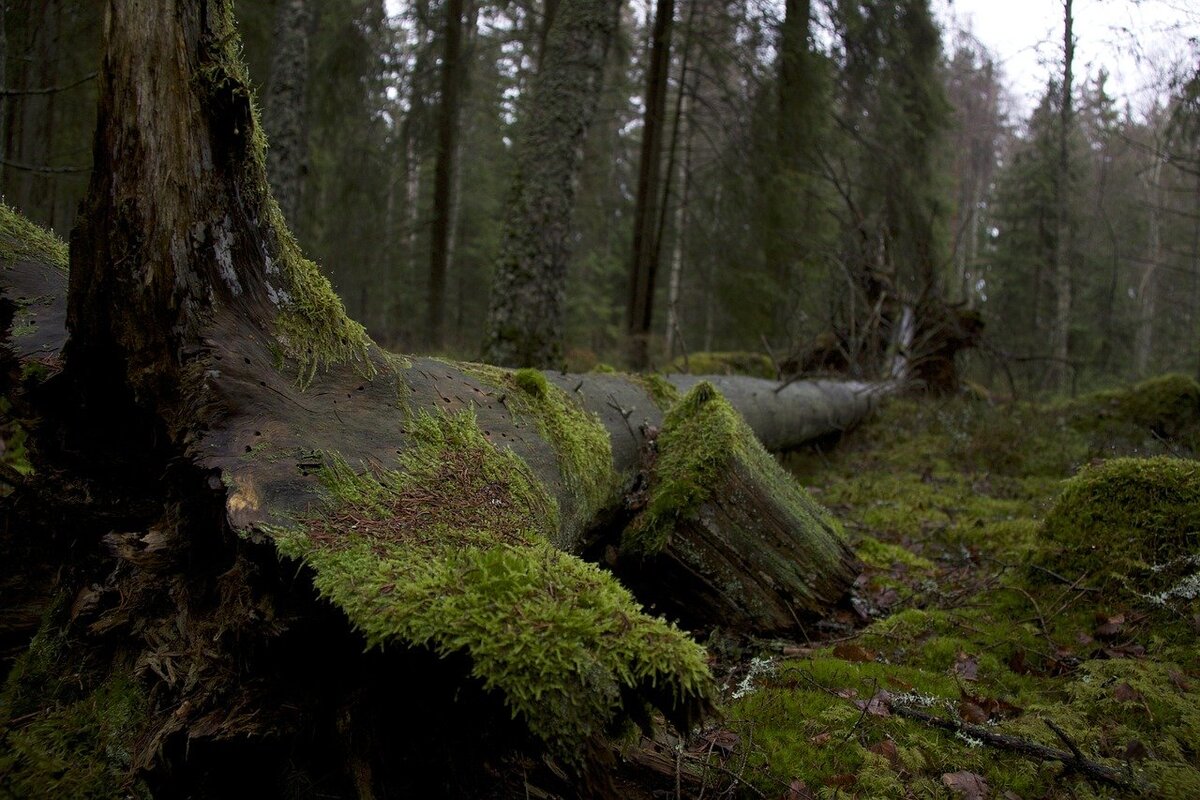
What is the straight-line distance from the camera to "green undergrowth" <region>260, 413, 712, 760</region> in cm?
Answer: 138

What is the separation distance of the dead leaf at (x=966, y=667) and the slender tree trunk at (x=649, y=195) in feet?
25.4

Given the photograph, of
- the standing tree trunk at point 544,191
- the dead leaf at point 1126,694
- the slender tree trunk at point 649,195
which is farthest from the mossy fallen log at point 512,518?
the slender tree trunk at point 649,195

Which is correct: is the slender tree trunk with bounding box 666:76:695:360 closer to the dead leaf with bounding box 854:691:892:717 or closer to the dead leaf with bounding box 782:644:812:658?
the dead leaf with bounding box 782:644:812:658

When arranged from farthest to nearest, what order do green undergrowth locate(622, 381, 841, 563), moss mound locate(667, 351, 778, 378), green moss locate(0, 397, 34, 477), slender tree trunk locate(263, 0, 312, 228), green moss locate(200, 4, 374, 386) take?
moss mound locate(667, 351, 778, 378), slender tree trunk locate(263, 0, 312, 228), green moss locate(0, 397, 34, 477), green undergrowth locate(622, 381, 841, 563), green moss locate(200, 4, 374, 386)

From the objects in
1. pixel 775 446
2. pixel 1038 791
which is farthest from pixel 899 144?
pixel 1038 791

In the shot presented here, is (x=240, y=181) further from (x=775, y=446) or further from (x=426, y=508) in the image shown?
(x=775, y=446)

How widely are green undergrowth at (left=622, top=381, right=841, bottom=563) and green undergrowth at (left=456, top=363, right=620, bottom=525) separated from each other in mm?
244

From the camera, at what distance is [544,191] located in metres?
6.89

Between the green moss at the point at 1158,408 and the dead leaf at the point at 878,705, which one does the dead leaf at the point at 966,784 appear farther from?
the green moss at the point at 1158,408

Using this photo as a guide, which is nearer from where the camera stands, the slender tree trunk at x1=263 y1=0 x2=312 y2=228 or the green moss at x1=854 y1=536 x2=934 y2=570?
the green moss at x1=854 y1=536 x2=934 y2=570

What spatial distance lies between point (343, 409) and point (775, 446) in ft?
15.9

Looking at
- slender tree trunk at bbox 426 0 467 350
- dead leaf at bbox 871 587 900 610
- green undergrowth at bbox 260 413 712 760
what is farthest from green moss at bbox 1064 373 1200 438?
slender tree trunk at bbox 426 0 467 350

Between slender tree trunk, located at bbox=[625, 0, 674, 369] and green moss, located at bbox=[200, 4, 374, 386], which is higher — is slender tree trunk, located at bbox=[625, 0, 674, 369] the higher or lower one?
the higher one

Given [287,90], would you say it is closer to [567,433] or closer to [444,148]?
[444,148]
